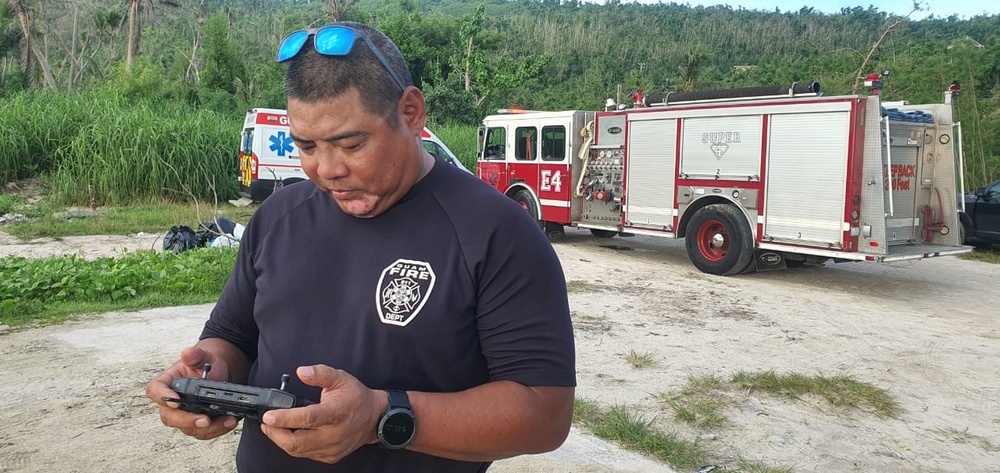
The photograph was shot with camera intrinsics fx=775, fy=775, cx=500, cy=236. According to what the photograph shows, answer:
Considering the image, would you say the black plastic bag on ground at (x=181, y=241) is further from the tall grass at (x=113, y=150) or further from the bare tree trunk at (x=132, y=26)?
the bare tree trunk at (x=132, y=26)

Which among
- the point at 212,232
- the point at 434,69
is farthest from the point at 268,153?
the point at 434,69

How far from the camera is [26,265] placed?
830 centimetres

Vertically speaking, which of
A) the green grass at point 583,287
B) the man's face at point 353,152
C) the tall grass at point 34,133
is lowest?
the green grass at point 583,287

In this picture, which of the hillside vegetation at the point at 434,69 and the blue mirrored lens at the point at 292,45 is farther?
the hillside vegetation at the point at 434,69

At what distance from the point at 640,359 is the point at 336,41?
523cm

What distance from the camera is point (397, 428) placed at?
154cm

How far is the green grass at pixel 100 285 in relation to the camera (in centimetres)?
738

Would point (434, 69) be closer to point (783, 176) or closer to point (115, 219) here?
point (115, 219)

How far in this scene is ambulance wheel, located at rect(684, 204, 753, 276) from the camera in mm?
10781

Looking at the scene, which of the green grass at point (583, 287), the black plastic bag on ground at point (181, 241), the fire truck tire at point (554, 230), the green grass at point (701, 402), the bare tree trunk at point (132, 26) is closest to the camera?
the green grass at point (701, 402)

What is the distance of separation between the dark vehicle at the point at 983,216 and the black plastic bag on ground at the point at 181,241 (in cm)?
1254

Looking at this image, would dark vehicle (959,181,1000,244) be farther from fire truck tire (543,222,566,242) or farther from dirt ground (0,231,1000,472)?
fire truck tire (543,222,566,242)

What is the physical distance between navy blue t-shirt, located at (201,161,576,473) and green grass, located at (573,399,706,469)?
2.92 metres

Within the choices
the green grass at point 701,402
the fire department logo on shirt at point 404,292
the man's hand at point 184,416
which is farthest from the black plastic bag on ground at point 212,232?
the fire department logo on shirt at point 404,292
